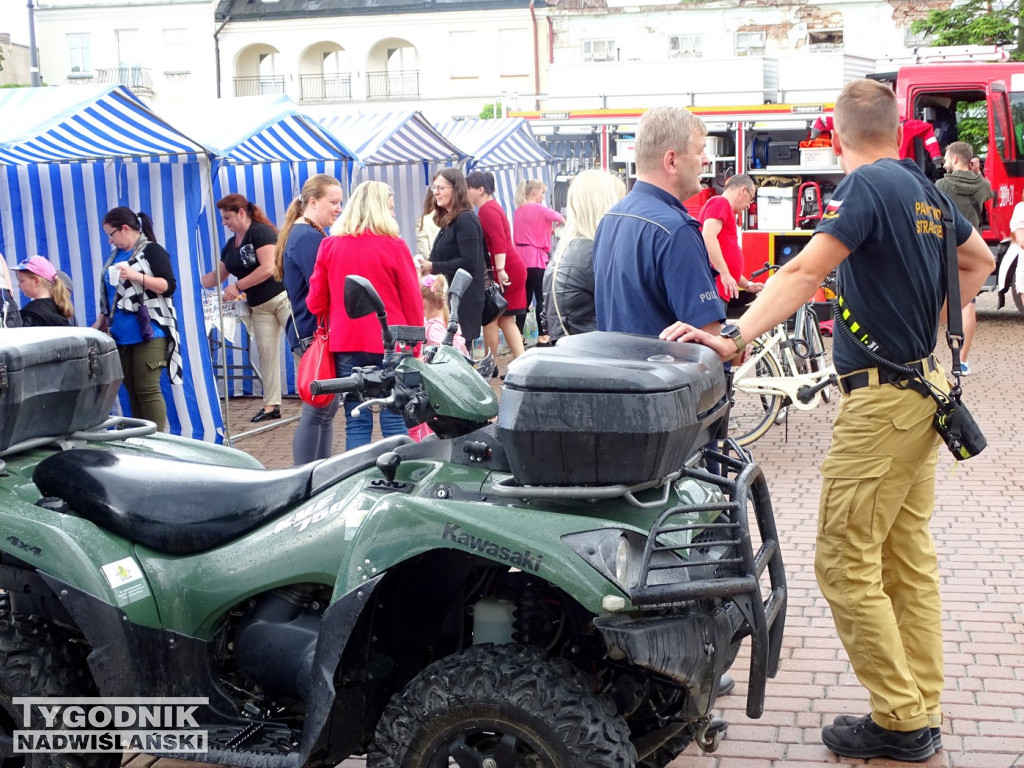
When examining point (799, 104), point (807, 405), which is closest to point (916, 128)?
point (799, 104)

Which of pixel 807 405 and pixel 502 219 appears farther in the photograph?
pixel 502 219

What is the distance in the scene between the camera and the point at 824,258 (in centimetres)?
364

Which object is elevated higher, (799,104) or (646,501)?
(799,104)

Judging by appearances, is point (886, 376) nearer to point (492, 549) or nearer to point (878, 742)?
point (878, 742)

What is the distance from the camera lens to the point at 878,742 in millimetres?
3951

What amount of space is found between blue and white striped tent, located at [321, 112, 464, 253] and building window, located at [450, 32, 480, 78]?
1678 inches

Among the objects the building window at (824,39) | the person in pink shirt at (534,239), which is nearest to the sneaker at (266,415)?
the person in pink shirt at (534,239)

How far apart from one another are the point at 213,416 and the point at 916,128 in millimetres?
11013

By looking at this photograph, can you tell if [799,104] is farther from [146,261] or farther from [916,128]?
[146,261]

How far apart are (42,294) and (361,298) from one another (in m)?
5.38

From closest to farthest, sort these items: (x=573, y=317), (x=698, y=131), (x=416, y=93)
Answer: (x=698, y=131) < (x=573, y=317) < (x=416, y=93)

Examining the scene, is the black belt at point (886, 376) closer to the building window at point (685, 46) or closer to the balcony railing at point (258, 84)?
the building window at point (685, 46)

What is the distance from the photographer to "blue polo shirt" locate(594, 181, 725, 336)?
3.89 metres

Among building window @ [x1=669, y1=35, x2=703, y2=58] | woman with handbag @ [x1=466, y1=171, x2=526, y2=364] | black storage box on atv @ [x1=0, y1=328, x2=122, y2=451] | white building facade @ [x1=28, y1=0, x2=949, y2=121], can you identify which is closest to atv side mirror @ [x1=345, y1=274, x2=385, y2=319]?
black storage box on atv @ [x1=0, y1=328, x2=122, y2=451]
